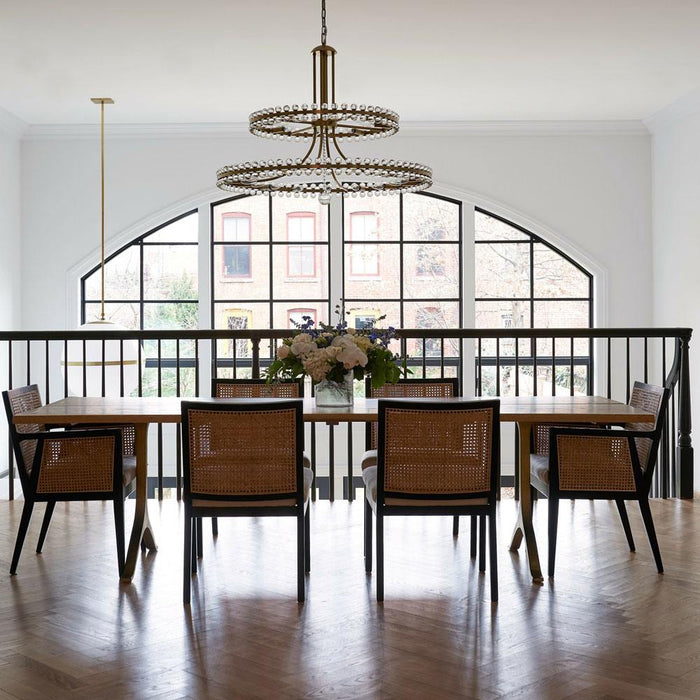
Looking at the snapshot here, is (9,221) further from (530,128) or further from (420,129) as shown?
(530,128)

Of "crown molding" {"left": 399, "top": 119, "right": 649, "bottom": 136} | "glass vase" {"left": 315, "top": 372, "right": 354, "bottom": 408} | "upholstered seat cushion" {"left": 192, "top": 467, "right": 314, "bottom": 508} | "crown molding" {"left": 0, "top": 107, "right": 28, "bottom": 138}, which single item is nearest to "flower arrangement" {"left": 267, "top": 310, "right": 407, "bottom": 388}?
"glass vase" {"left": 315, "top": 372, "right": 354, "bottom": 408}

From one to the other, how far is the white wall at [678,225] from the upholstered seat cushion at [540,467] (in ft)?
13.4

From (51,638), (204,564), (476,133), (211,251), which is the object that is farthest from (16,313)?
(51,638)

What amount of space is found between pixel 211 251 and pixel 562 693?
7.01m

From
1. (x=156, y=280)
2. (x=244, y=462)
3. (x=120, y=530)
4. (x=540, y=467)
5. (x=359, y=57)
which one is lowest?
(x=120, y=530)

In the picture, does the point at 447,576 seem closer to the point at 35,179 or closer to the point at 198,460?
the point at 198,460

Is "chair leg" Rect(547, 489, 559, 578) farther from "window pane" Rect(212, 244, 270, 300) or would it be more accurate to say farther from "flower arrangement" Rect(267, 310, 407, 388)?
"window pane" Rect(212, 244, 270, 300)

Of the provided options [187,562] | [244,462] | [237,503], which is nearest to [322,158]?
[244,462]

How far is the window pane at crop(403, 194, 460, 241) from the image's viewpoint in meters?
8.93

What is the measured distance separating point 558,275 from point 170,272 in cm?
401

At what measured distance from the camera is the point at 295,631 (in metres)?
3.03

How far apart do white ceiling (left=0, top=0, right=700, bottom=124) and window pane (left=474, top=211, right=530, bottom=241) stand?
3.49 feet

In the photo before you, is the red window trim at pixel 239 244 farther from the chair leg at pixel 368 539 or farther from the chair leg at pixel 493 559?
the chair leg at pixel 493 559

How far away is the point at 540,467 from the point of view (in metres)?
3.84
